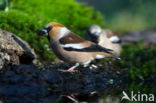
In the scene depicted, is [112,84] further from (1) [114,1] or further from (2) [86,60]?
Result: (1) [114,1]

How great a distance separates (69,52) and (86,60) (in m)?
0.39

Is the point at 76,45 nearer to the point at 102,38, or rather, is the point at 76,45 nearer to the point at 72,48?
the point at 72,48

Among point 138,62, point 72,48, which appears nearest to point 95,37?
point 138,62

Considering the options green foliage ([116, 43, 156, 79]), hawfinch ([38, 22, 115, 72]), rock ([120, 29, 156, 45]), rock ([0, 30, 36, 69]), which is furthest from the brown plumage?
rock ([120, 29, 156, 45])

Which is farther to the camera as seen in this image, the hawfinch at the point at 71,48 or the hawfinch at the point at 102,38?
the hawfinch at the point at 102,38

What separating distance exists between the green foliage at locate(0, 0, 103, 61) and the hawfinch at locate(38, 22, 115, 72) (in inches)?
45.6

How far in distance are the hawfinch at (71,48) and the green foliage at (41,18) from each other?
1.16 metres

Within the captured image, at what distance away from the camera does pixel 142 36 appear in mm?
19594

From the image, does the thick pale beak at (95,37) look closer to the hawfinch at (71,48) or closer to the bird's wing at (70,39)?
the hawfinch at (71,48)

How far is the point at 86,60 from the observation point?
11.9m

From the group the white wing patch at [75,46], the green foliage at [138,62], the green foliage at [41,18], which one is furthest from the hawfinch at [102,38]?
the white wing patch at [75,46]

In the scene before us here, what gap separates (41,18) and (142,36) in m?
6.28

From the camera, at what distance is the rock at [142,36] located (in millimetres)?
18672

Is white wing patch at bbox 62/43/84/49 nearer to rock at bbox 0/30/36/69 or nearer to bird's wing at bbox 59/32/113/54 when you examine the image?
bird's wing at bbox 59/32/113/54
